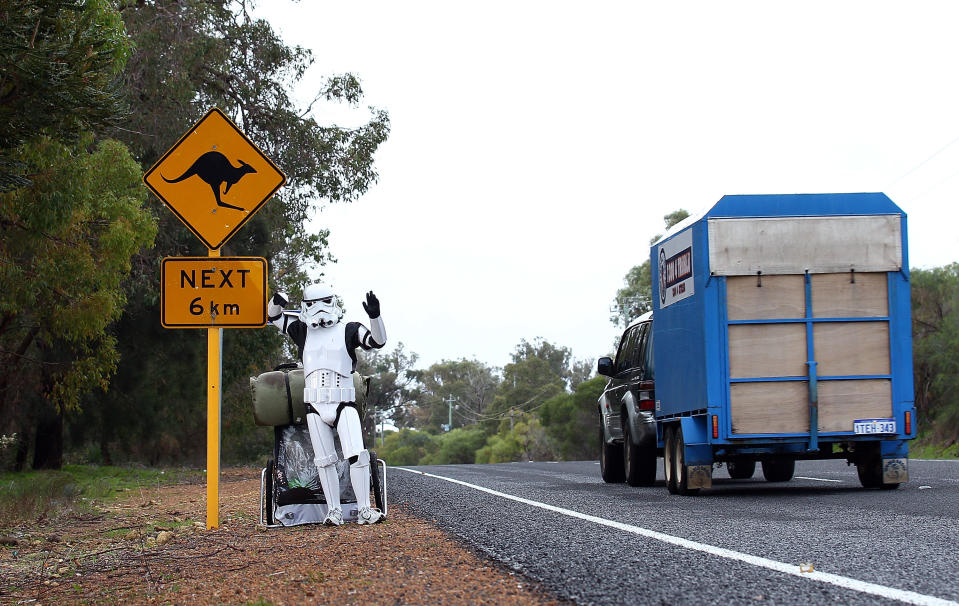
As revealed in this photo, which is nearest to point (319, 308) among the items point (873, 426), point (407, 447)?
point (873, 426)

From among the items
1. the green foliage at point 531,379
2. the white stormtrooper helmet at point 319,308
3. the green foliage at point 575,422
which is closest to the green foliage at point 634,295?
the green foliage at point 575,422

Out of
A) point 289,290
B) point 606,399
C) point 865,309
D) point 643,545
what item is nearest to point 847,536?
point 643,545

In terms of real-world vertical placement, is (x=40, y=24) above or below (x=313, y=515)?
above

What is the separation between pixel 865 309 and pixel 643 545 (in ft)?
19.9

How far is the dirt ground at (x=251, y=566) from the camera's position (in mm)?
5145

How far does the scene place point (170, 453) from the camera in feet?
117

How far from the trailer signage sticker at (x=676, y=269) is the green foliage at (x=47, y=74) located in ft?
22.5

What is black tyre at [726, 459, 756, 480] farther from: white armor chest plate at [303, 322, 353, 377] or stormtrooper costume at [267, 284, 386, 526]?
white armor chest plate at [303, 322, 353, 377]

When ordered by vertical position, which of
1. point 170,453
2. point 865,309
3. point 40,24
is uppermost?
point 40,24

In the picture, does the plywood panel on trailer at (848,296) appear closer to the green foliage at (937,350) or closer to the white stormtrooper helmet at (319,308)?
the white stormtrooper helmet at (319,308)

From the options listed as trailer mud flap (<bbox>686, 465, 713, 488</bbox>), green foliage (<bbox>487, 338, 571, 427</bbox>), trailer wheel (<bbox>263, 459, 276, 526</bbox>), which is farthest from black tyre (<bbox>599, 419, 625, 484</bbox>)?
green foliage (<bbox>487, 338, 571, 427</bbox>)

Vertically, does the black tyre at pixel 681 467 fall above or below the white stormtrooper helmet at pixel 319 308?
below

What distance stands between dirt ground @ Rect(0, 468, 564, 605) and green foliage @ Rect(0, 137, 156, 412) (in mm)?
4296

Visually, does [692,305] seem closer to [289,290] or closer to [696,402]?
[696,402]
